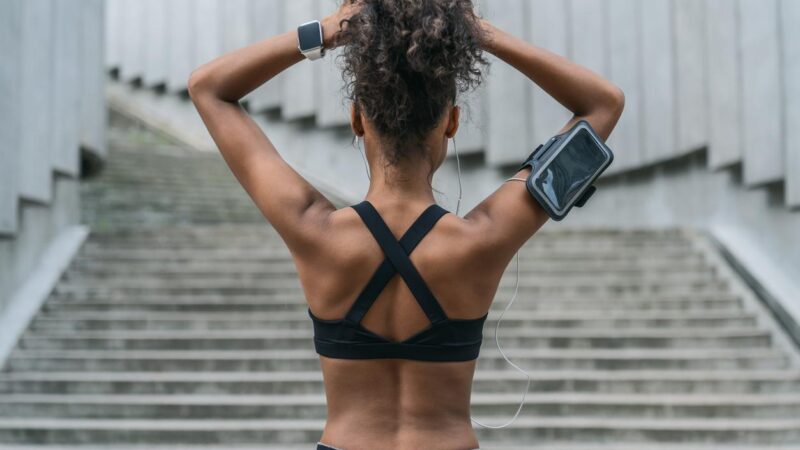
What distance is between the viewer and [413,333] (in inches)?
75.1

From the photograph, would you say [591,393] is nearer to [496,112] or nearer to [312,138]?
[496,112]

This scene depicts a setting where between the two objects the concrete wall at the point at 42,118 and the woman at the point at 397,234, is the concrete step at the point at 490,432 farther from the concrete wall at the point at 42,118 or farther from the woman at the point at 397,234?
the woman at the point at 397,234

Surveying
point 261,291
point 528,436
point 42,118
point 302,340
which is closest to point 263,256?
point 261,291

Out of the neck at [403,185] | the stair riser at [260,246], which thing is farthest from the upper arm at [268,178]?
the stair riser at [260,246]

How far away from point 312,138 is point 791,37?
9.68 metres

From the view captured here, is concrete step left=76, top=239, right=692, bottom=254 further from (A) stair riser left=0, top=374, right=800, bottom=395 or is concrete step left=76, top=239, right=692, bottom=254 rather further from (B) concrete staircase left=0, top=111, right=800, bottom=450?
(A) stair riser left=0, top=374, right=800, bottom=395

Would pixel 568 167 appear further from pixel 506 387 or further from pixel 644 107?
pixel 644 107

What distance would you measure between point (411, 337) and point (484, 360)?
6.07 metres

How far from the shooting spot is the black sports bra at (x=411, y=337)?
1884 mm

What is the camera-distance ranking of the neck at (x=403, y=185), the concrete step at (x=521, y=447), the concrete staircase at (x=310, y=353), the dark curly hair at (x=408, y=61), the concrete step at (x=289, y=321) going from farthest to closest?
the concrete step at (x=289, y=321) < the concrete staircase at (x=310, y=353) < the concrete step at (x=521, y=447) < the neck at (x=403, y=185) < the dark curly hair at (x=408, y=61)

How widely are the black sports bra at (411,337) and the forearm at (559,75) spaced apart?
361mm

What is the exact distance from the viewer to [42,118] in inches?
369

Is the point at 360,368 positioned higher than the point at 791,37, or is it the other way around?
the point at 360,368

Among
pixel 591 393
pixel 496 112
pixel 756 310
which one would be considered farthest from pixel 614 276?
pixel 496 112
